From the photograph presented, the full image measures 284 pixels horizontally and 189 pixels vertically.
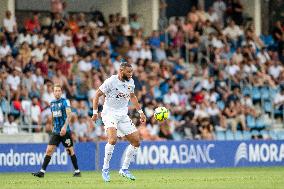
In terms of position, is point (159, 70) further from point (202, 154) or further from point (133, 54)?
point (202, 154)

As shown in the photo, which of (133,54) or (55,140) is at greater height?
(133,54)

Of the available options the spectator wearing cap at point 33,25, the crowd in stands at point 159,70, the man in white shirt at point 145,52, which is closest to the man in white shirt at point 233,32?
the crowd in stands at point 159,70

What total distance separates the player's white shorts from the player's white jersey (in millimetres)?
88

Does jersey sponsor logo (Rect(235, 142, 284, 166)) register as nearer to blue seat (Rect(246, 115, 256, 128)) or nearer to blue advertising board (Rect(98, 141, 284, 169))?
blue advertising board (Rect(98, 141, 284, 169))

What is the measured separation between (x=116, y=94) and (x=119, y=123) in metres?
0.62

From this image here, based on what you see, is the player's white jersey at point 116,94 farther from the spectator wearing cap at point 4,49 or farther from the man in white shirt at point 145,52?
the man in white shirt at point 145,52

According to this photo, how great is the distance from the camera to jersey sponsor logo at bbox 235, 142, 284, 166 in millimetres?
30172

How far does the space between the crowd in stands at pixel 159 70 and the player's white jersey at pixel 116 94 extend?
8224mm

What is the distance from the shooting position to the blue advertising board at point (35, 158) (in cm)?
2677

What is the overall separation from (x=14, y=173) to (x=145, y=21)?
40.7ft

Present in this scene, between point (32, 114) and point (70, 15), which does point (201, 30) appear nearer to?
point (70, 15)

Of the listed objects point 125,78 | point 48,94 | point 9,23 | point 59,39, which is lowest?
point 48,94

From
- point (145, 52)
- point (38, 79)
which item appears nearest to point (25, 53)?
point (38, 79)

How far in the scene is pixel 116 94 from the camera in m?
20.2
